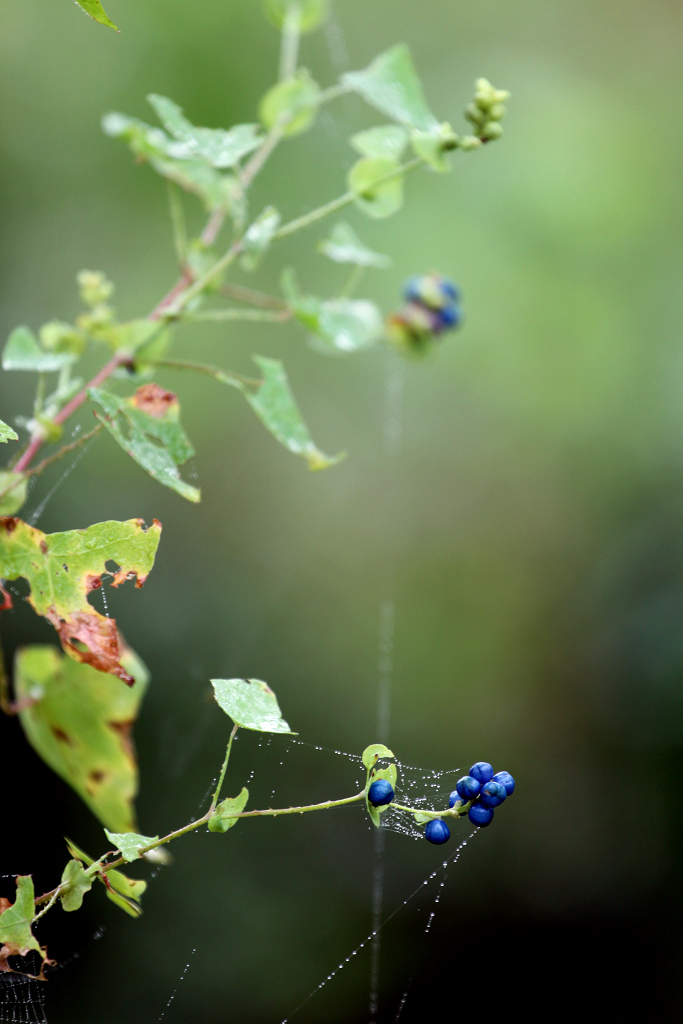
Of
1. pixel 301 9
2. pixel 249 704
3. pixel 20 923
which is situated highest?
pixel 301 9

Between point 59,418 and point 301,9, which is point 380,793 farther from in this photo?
point 301,9

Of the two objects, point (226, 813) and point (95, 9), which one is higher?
point (95, 9)

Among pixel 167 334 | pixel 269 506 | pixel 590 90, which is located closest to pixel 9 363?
pixel 167 334

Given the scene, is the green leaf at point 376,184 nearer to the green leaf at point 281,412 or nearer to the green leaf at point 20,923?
the green leaf at point 281,412

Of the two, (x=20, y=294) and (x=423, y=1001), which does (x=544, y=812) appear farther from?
(x=20, y=294)

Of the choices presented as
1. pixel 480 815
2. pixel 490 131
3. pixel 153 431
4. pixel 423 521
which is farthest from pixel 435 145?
pixel 423 521

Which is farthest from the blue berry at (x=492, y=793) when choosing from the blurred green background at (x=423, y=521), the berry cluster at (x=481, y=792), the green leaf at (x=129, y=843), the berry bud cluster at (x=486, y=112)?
the blurred green background at (x=423, y=521)
